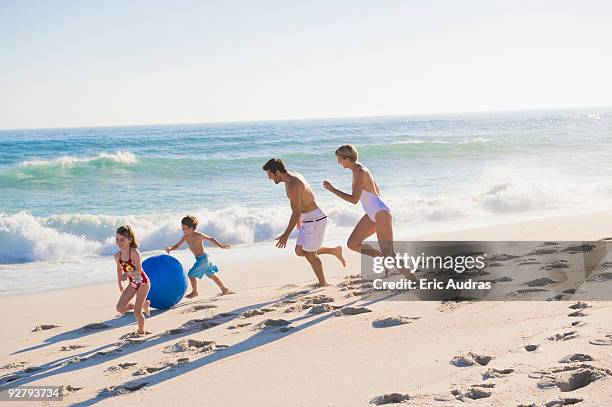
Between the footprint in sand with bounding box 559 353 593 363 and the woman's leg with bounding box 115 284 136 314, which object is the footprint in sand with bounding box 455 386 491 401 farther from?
the woman's leg with bounding box 115 284 136 314

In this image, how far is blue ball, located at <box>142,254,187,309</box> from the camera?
730cm

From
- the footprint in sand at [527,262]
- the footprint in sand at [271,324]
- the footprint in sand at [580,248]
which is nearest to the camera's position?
the footprint in sand at [271,324]

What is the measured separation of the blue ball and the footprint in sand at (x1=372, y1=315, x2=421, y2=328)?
2456 millimetres

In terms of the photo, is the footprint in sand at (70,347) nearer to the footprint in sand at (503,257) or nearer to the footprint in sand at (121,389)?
the footprint in sand at (121,389)

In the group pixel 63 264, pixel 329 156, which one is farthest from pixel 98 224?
pixel 329 156

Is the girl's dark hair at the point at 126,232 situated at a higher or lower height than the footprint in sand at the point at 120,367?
higher

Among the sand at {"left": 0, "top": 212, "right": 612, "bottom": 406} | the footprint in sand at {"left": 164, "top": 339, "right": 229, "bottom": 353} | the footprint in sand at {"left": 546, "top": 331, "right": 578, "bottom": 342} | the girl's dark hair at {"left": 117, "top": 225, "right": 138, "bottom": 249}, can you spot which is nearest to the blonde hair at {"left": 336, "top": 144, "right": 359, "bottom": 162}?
the sand at {"left": 0, "top": 212, "right": 612, "bottom": 406}

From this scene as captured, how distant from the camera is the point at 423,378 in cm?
445

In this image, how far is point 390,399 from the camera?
4141mm

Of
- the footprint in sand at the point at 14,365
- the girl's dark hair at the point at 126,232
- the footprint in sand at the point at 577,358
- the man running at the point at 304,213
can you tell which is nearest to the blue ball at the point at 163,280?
the girl's dark hair at the point at 126,232

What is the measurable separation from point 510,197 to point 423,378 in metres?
12.9

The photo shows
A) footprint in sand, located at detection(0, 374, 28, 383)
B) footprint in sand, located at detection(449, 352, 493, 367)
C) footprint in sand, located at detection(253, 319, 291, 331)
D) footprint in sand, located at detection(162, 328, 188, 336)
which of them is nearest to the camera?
footprint in sand, located at detection(449, 352, 493, 367)

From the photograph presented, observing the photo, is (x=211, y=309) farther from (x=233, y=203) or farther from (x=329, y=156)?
(x=329, y=156)

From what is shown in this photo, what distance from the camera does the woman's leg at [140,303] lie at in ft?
21.2
